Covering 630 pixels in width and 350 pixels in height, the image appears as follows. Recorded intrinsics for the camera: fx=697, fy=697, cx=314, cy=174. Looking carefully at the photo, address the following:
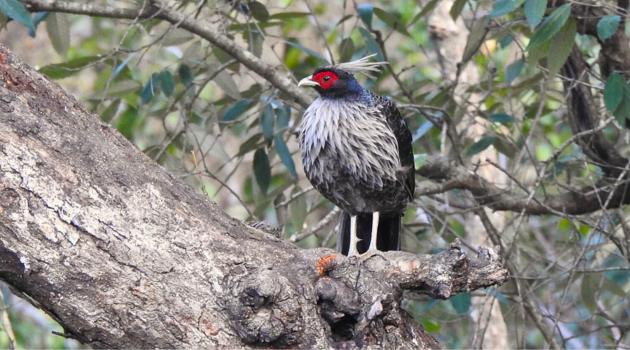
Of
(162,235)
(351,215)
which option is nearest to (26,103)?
(162,235)

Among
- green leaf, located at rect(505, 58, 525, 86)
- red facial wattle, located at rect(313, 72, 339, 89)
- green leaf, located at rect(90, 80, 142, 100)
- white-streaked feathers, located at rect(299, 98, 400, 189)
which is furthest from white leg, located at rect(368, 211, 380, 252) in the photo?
green leaf, located at rect(90, 80, 142, 100)

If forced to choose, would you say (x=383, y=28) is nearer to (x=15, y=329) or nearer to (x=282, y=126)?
(x=282, y=126)

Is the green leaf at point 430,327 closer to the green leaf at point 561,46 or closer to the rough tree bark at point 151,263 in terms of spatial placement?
the green leaf at point 561,46

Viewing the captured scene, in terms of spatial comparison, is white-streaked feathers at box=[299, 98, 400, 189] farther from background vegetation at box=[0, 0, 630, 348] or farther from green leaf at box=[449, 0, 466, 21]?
green leaf at box=[449, 0, 466, 21]

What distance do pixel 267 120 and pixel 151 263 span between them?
244cm

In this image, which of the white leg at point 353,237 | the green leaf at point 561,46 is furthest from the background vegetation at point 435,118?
the white leg at point 353,237

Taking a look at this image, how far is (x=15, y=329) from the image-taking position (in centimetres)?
756

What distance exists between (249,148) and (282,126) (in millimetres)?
302

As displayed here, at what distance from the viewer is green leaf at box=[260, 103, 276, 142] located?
494 cm

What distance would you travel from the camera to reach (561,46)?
13.1ft

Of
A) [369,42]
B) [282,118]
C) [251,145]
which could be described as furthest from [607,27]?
[251,145]

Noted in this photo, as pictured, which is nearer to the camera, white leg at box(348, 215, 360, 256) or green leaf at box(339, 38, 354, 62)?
white leg at box(348, 215, 360, 256)

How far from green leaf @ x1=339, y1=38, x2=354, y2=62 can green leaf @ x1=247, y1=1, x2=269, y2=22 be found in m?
0.68

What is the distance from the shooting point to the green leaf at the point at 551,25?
370 cm
